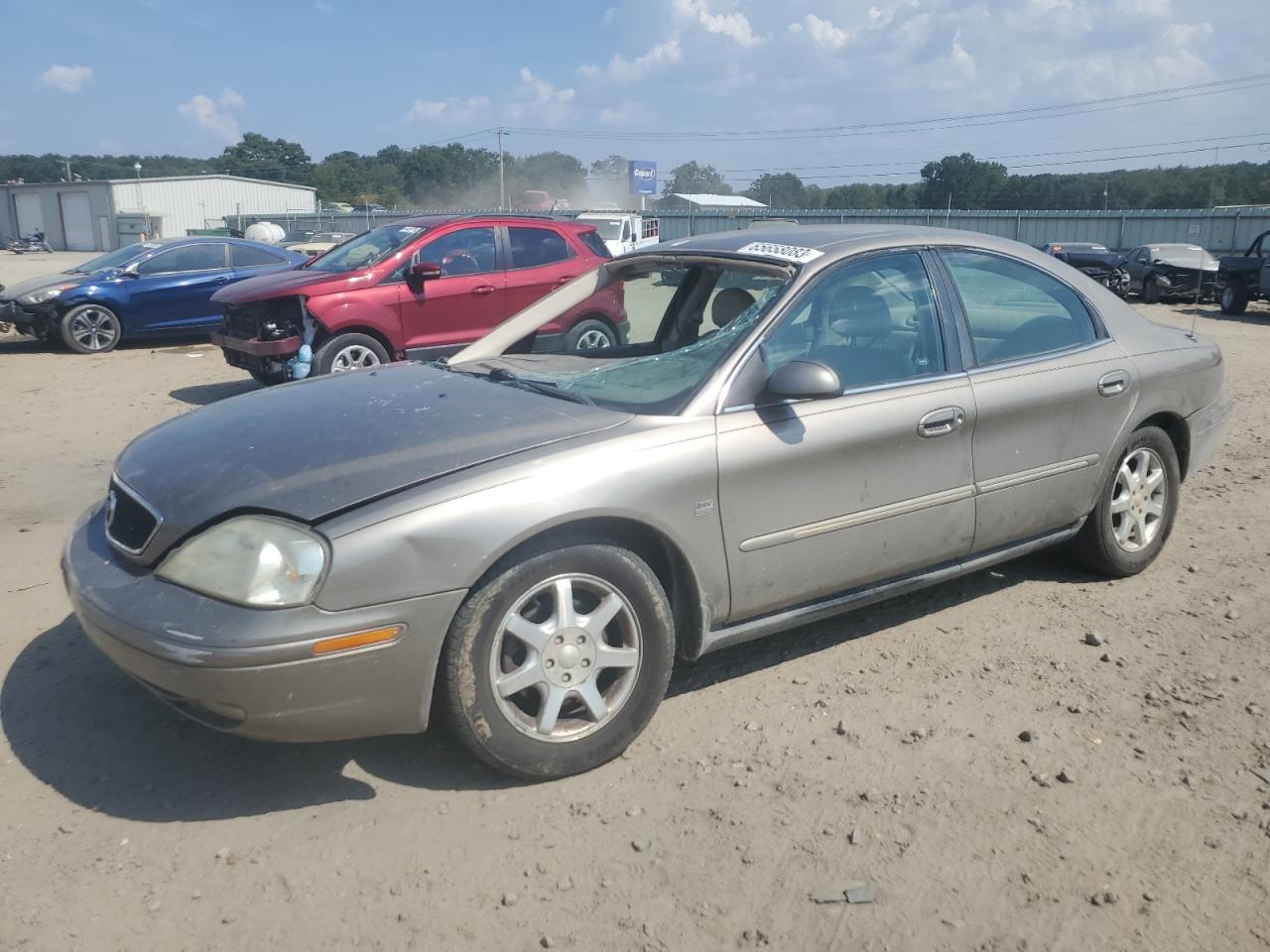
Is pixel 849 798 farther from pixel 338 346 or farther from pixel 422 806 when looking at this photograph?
pixel 338 346

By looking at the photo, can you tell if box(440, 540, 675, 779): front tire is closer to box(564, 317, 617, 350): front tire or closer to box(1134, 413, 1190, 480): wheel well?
box(564, 317, 617, 350): front tire

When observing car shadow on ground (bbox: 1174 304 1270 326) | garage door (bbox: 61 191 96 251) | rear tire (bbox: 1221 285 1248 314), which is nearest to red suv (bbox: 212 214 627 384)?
car shadow on ground (bbox: 1174 304 1270 326)

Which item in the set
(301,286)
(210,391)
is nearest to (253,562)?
(301,286)

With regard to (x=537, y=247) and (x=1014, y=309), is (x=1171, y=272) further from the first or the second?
(x=1014, y=309)

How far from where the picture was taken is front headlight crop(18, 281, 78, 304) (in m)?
13.0

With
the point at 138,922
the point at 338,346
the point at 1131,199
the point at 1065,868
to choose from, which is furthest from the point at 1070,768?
the point at 1131,199

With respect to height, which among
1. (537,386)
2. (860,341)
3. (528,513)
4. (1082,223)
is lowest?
(528,513)

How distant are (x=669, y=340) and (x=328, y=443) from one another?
6.13ft

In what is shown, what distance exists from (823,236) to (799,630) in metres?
1.62

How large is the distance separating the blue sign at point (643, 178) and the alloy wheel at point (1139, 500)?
184 ft

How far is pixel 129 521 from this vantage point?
11.0 ft

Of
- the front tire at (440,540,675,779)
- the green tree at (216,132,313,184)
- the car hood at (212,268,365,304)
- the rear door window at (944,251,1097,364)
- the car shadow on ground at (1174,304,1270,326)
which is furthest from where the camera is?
the green tree at (216,132,313,184)

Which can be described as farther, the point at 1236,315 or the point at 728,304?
the point at 1236,315

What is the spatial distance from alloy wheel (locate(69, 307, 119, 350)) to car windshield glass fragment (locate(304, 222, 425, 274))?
406cm
